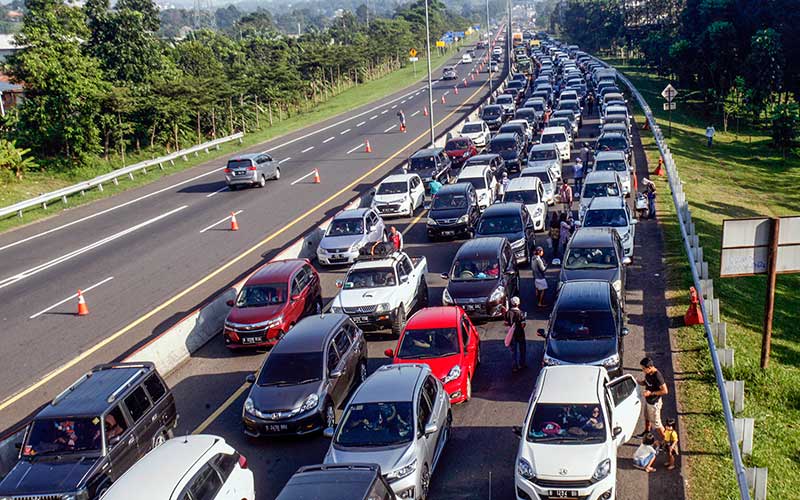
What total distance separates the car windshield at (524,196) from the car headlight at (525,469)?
16.9 m

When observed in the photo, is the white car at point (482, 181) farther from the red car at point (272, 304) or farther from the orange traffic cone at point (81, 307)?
the orange traffic cone at point (81, 307)

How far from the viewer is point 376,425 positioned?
11.8m

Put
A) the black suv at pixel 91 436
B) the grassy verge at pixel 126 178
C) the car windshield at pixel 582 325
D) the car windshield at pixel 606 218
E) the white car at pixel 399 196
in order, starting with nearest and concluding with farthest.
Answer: the black suv at pixel 91 436, the car windshield at pixel 582 325, the car windshield at pixel 606 218, the white car at pixel 399 196, the grassy verge at pixel 126 178

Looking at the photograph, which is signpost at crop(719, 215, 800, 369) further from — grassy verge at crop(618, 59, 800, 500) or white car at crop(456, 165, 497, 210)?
white car at crop(456, 165, 497, 210)

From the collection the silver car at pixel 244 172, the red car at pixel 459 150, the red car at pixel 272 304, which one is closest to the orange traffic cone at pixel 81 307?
the red car at pixel 272 304

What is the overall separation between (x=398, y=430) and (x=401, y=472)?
2.72 feet

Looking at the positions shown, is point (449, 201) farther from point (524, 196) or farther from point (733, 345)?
point (733, 345)

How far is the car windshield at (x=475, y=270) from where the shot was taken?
19494 millimetres

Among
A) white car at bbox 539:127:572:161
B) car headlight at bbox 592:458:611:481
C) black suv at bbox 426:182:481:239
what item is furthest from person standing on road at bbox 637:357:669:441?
white car at bbox 539:127:572:161

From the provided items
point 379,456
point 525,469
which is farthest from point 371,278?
point 525,469

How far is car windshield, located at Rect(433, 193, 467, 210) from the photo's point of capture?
27406 mm

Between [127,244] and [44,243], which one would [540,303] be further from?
[44,243]

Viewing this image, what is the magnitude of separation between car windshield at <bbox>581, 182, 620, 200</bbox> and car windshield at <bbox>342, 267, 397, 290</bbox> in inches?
391

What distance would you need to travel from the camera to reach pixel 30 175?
4044 centimetres
